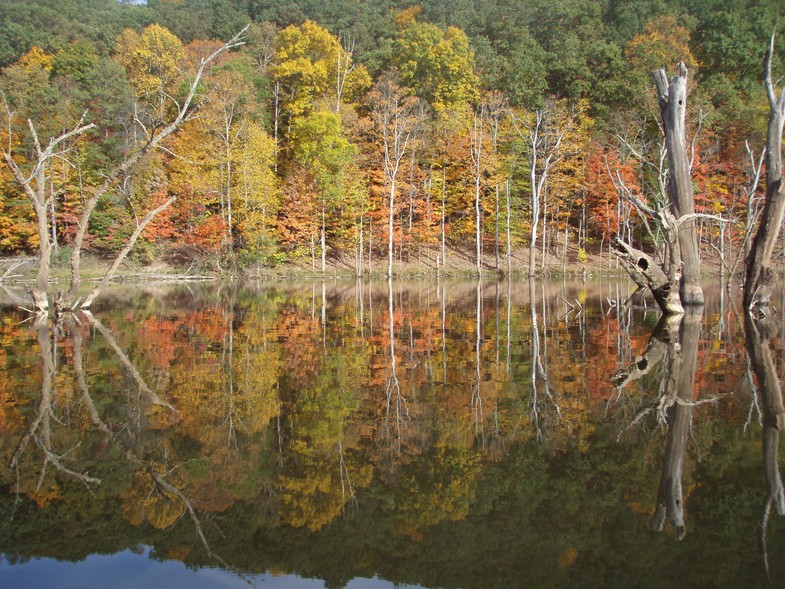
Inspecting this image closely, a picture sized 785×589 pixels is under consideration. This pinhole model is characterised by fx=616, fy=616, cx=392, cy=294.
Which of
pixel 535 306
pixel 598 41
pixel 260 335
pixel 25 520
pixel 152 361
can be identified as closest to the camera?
pixel 25 520

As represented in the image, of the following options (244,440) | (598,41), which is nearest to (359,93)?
(598,41)

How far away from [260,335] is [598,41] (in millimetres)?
47601

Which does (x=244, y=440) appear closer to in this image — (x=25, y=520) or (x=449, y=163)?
(x=25, y=520)

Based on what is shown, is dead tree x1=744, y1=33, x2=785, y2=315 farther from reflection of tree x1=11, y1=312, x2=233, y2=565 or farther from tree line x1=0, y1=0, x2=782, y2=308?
tree line x1=0, y1=0, x2=782, y2=308

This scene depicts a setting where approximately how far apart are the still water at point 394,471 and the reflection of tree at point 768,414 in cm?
3

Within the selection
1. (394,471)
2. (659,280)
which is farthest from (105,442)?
(659,280)

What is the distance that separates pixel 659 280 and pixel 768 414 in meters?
10.3

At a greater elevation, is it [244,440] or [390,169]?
[390,169]

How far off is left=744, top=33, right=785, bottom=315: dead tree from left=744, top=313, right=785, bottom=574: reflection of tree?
306 centimetres

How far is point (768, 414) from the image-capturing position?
5.95 m

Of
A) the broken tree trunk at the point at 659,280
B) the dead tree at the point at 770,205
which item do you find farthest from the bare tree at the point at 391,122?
the dead tree at the point at 770,205

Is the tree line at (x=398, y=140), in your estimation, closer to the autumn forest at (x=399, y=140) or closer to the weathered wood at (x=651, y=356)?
the autumn forest at (x=399, y=140)

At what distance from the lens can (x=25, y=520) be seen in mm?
4043

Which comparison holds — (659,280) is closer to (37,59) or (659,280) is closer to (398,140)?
(398,140)
